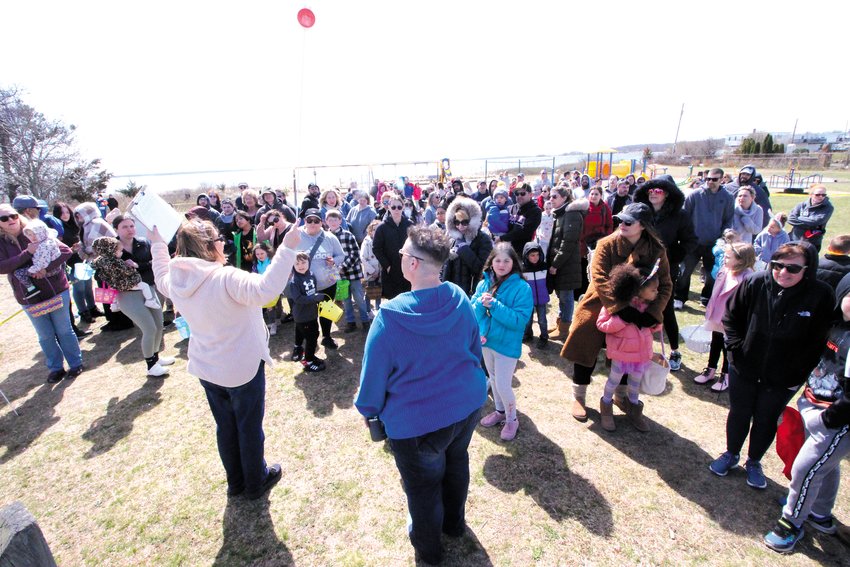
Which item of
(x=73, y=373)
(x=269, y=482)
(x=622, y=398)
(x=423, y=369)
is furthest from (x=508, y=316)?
(x=73, y=373)

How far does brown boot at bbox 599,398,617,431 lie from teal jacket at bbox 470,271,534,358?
3.59ft

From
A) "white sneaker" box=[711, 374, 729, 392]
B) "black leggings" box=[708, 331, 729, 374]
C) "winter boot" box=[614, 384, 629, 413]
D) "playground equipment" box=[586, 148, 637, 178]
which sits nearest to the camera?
"winter boot" box=[614, 384, 629, 413]

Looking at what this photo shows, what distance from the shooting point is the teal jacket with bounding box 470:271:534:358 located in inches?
122

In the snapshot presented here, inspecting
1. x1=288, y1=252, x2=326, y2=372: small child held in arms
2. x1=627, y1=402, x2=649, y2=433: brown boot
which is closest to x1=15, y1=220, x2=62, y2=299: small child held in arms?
x1=288, y1=252, x2=326, y2=372: small child held in arms

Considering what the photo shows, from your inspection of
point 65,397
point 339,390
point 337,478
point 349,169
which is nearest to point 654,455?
point 337,478

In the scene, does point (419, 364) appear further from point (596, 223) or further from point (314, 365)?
point (596, 223)

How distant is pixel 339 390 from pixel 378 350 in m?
2.73

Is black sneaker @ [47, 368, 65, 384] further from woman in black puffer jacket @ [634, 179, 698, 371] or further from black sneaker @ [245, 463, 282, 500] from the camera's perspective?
woman in black puffer jacket @ [634, 179, 698, 371]

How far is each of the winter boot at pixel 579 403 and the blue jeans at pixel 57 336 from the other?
582 cm

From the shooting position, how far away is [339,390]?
4402 millimetres

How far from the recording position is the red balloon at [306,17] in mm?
2672

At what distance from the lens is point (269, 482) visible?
3.06 m

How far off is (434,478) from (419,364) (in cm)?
68

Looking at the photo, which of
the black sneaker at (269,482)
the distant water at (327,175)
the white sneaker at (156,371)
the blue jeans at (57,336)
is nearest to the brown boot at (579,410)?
the black sneaker at (269,482)
